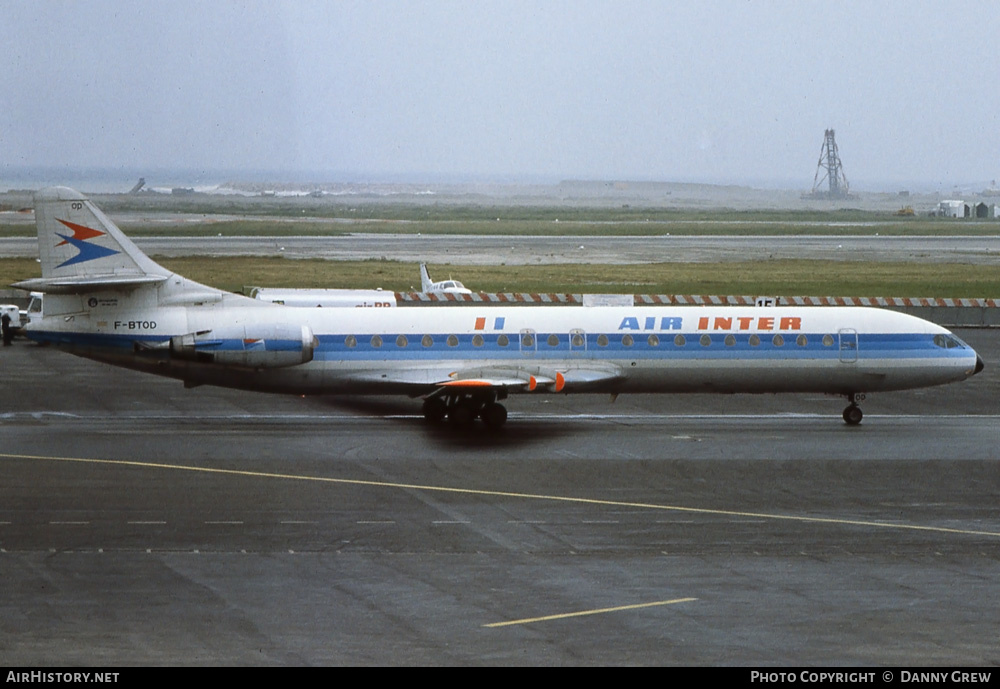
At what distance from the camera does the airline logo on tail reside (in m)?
30.8

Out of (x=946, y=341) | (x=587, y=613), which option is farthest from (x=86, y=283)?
(x=946, y=341)

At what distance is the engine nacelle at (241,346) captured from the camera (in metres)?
30.7

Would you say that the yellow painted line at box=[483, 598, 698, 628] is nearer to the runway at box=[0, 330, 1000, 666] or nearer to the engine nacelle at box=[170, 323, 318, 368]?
the runway at box=[0, 330, 1000, 666]

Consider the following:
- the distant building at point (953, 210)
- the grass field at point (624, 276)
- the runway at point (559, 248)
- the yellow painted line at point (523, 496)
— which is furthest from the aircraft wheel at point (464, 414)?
the distant building at point (953, 210)

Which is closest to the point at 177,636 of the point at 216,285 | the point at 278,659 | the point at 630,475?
the point at 278,659

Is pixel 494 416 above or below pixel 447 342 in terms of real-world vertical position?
below

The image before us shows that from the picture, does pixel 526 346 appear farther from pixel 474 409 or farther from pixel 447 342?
pixel 474 409

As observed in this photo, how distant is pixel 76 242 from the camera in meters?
30.8

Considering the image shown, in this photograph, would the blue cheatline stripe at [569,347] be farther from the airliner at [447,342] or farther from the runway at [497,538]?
the runway at [497,538]

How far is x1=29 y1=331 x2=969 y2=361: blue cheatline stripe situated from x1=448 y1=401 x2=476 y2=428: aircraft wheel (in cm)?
133

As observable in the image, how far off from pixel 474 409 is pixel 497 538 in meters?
11.1

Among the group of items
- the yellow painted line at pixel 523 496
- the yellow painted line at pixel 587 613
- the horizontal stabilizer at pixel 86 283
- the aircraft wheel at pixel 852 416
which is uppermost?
the horizontal stabilizer at pixel 86 283

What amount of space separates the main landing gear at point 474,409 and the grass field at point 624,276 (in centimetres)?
2890

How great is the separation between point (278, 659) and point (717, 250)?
81.9 m
